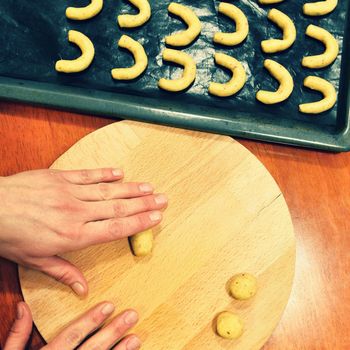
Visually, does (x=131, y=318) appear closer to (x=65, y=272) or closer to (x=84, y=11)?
(x=65, y=272)

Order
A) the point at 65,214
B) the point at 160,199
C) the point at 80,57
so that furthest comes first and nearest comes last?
the point at 80,57 → the point at 160,199 → the point at 65,214

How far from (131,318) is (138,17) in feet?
2.58

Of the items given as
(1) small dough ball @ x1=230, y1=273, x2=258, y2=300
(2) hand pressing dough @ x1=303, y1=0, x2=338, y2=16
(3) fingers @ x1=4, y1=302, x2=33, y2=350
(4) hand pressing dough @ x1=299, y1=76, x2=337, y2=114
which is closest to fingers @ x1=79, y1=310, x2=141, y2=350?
(3) fingers @ x1=4, y1=302, x2=33, y2=350

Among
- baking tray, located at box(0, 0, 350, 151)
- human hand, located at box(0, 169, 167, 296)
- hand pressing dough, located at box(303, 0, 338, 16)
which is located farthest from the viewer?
hand pressing dough, located at box(303, 0, 338, 16)

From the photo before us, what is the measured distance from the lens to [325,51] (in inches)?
50.3

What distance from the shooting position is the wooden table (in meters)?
1.11

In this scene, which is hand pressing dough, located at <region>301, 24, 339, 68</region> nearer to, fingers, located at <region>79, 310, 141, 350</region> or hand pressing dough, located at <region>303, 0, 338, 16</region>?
hand pressing dough, located at <region>303, 0, 338, 16</region>

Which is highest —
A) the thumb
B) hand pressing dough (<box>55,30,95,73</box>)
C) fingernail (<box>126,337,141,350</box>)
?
hand pressing dough (<box>55,30,95,73</box>)

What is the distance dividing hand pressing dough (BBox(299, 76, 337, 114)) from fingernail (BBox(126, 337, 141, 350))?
0.74 m

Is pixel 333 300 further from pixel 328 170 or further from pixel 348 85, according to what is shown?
pixel 348 85

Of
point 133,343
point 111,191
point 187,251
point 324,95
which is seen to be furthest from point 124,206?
point 324,95

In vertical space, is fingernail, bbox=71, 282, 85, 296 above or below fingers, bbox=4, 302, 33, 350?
above

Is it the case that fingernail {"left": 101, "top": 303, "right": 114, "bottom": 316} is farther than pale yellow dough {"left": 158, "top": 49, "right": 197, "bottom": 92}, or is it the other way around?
pale yellow dough {"left": 158, "top": 49, "right": 197, "bottom": 92}

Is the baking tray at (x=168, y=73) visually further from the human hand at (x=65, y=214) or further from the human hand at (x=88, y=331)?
the human hand at (x=88, y=331)
